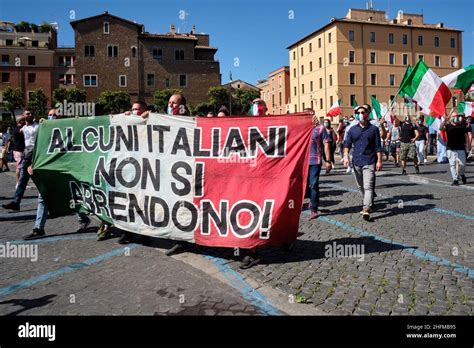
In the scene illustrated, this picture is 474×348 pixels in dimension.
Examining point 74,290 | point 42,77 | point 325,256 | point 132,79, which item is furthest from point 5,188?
point 42,77

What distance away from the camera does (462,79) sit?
1252 cm

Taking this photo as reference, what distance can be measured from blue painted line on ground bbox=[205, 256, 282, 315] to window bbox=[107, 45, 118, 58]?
64809mm

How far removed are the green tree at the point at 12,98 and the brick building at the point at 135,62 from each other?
10587 millimetres

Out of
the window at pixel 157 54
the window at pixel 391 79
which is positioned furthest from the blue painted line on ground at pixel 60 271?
the window at pixel 391 79

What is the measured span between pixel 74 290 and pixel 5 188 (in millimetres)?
10380

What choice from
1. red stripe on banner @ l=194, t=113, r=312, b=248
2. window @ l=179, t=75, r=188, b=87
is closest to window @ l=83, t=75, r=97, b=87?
window @ l=179, t=75, r=188, b=87

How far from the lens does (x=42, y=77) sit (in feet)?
229

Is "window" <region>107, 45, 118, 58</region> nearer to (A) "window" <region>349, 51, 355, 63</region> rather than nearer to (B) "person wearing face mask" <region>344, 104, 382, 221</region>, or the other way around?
(A) "window" <region>349, 51, 355, 63</region>

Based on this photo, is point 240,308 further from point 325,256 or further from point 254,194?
point 325,256

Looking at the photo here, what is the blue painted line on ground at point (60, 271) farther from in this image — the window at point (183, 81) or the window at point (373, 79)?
the window at point (373, 79)

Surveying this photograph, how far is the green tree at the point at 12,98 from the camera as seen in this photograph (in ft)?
207

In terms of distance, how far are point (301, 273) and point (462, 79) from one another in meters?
10.9

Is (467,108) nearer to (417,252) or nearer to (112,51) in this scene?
(417,252)

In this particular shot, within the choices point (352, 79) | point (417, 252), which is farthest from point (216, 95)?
point (417, 252)
